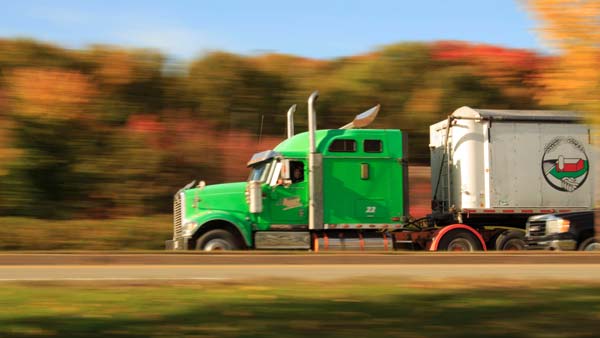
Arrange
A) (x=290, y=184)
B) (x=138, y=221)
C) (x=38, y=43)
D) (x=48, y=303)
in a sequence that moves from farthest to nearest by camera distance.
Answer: (x=38, y=43), (x=138, y=221), (x=290, y=184), (x=48, y=303)

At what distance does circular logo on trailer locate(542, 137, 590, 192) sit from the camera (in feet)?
58.1

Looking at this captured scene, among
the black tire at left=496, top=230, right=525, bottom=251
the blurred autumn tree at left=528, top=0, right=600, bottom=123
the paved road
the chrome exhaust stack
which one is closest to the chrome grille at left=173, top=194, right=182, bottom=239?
the chrome exhaust stack

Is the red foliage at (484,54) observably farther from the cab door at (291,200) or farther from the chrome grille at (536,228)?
the cab door at (291,200)

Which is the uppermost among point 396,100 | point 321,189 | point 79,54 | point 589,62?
point 79,54

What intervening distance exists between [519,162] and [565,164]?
109cm

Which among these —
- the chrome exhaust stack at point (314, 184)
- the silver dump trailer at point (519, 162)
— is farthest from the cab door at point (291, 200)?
the silver dump trailer at point (519, 162)

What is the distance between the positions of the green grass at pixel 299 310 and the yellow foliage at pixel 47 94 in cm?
1506

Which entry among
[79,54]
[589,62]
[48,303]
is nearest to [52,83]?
[79,54]

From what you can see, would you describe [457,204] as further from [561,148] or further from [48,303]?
[48,303]

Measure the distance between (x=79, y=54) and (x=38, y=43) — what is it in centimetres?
141

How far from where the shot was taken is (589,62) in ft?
27.2

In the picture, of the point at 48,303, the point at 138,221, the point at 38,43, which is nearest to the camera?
A: the point at 48,303

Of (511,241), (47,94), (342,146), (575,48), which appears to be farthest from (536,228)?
(47,94)

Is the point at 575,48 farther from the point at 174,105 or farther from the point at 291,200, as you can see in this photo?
the point at 174,105
